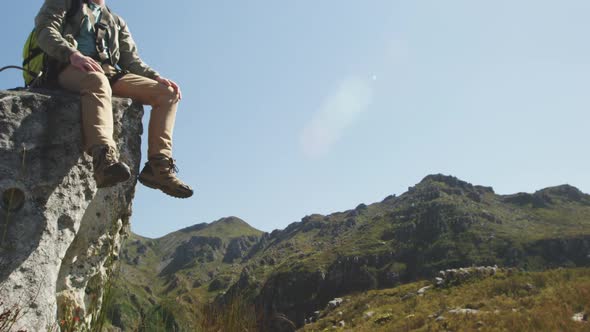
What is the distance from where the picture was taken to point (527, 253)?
270ft

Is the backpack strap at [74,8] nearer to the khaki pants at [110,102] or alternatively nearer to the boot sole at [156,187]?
the khaki pants at [110,102]

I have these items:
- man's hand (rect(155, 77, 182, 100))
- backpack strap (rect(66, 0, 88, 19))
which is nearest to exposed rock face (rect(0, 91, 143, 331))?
man's hand (rect(155, 77, 182, 100))

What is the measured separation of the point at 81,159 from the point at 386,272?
305ft

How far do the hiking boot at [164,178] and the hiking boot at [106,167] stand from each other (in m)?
0.67

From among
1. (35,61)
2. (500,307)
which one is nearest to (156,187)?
(35,61)

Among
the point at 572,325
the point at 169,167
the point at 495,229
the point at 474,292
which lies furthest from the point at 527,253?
the point at 169,167

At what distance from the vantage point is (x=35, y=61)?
4230mm

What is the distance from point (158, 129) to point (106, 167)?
108 cm

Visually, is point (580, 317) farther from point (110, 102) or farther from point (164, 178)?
point (110, 102)

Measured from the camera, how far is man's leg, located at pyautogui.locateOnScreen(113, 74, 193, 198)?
430 cm

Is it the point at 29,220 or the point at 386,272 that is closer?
the point at 29,220

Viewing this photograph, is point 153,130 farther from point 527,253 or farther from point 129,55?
point 527,253

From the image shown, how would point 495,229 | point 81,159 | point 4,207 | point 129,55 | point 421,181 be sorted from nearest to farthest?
point 4,207, point 81,159, point 129,55, point 495,229, point 421,181

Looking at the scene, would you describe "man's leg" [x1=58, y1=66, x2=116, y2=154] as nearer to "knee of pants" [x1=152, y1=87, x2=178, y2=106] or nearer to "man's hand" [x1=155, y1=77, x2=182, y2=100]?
"knee of pants" [x1=152, y1=87, x2=178, y2=106]
